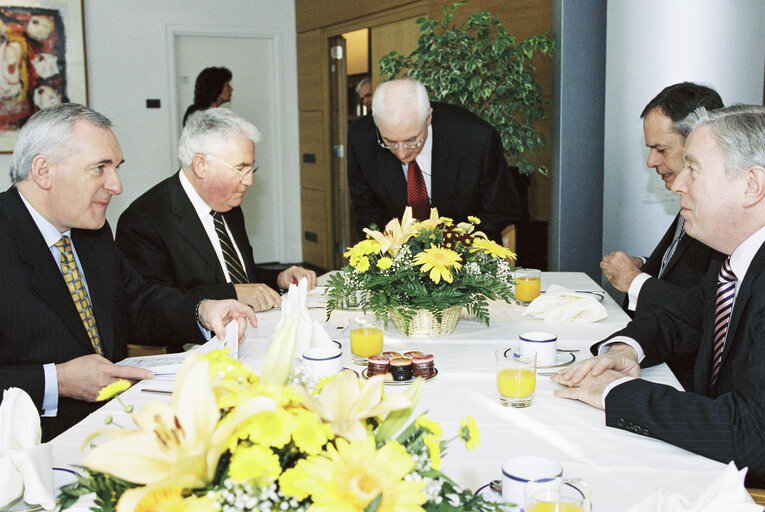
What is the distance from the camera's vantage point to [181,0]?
744 centimetres

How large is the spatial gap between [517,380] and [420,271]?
582 mm

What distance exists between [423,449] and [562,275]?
2.59 metres

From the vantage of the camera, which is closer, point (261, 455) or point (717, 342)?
point (261, 455)

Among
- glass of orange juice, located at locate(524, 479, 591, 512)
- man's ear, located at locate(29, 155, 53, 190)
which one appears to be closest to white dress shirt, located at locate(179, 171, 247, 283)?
man's ear, located at locate(29, 155, 53, 190)

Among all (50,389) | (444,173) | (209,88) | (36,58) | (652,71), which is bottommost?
(50,389)

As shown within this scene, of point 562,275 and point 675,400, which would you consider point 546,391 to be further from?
point 562,275

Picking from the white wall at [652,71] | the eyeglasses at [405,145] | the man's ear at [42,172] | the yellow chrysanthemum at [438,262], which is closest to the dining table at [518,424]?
the yellow chrysanthemum at [438,262]

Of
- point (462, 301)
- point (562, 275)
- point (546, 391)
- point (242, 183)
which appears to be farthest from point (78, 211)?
point (562, 275)

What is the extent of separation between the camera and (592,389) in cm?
166

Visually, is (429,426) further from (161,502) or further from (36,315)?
(36,315)

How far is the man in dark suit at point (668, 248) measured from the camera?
253cm

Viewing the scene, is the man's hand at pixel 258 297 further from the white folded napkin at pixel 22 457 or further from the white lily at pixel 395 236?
the white folded napkin at pixel 22 457

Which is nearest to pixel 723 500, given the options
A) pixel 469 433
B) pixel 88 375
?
pixel 469 433

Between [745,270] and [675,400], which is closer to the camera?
[675,400]
